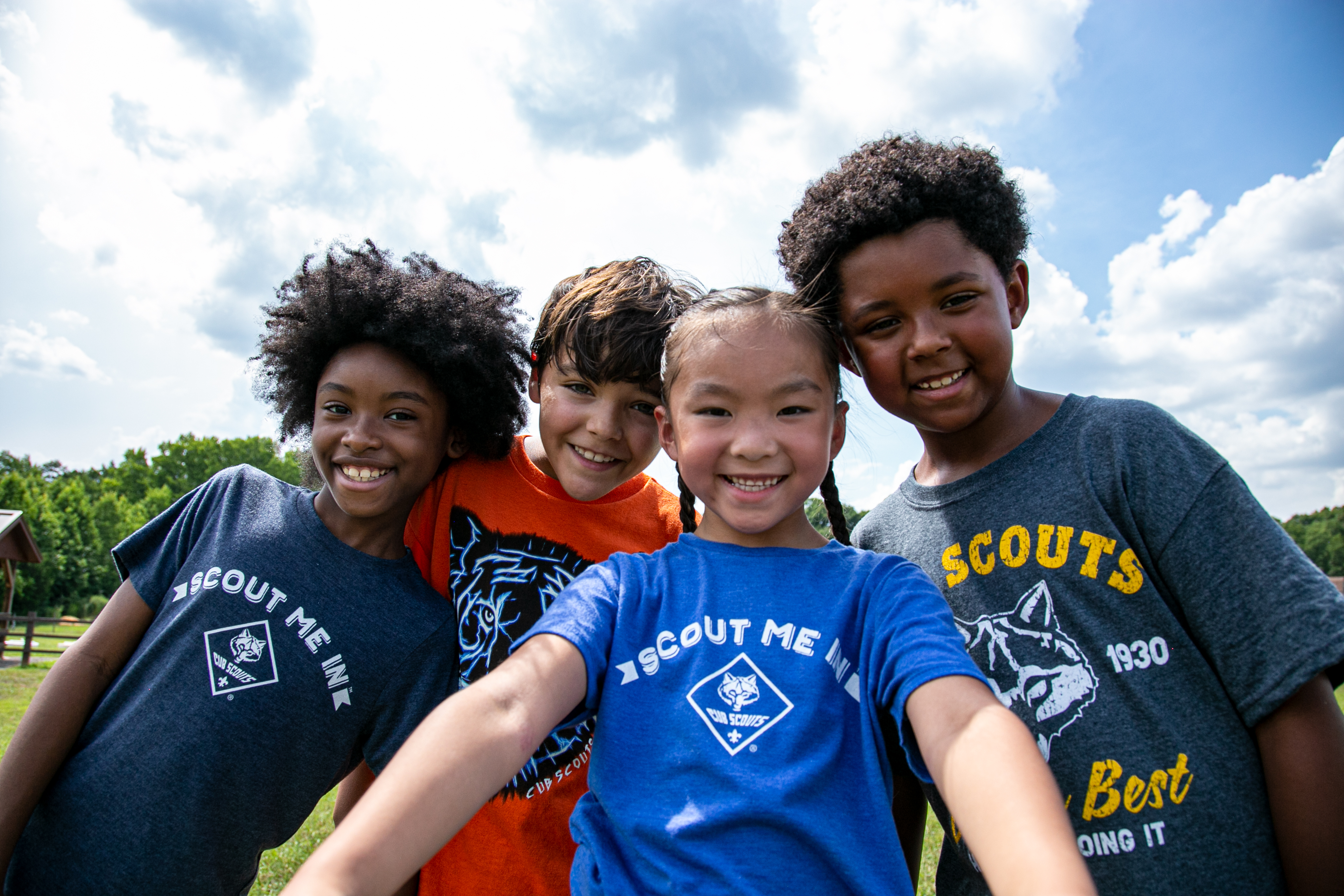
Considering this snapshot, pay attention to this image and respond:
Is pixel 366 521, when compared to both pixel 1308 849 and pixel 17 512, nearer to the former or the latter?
pixel 1308 849

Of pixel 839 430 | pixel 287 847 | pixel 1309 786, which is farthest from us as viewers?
pixel 287 847

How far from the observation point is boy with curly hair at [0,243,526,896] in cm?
208

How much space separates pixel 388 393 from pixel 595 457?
78 cm

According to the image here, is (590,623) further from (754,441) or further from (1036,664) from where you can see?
(1036,664)

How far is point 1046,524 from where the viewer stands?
1947mm

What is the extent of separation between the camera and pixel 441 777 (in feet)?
3.60

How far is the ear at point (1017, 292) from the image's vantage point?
2430 millimetres

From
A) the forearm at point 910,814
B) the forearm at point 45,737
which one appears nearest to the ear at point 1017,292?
the forearm at point 910,814

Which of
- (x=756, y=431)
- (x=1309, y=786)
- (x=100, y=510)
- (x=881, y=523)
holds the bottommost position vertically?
(x=1309, y=786)

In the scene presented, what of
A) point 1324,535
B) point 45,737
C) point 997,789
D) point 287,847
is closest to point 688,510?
point 997,789

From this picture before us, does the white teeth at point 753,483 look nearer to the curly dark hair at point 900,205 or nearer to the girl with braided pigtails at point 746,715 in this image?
the girl with braided pigtails at point 746,715

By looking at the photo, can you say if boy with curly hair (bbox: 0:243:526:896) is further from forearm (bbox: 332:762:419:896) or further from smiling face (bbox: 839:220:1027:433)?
smiling face (bbox: 839:220:1027:433)

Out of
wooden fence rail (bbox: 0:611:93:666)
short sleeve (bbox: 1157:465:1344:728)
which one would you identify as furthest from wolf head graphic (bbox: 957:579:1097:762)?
wooden fence rail (bbox: 0:611:93:666)

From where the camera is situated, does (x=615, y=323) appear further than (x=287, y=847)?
No
